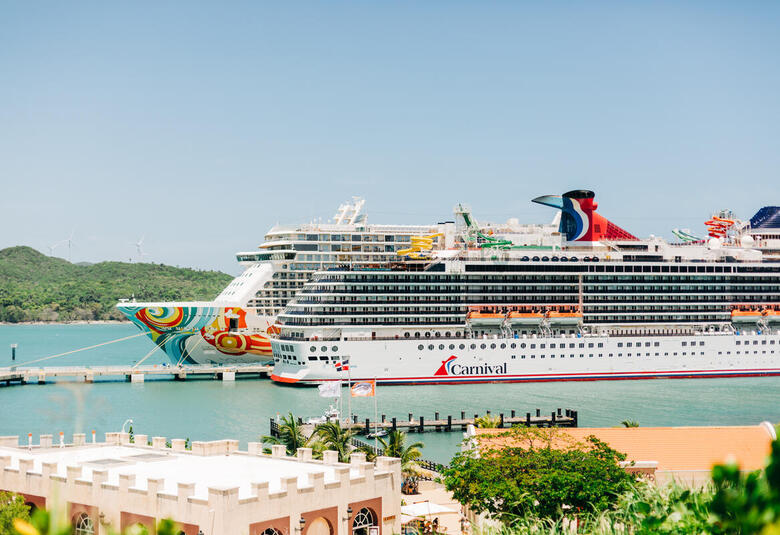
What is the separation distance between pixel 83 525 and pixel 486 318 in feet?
153

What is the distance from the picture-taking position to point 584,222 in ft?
232

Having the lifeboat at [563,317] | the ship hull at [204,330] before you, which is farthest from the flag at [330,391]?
the lifeboat at [563,317]

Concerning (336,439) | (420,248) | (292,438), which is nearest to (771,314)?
(420,248)

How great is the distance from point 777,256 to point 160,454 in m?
61.7

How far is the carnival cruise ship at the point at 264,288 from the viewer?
216 ft

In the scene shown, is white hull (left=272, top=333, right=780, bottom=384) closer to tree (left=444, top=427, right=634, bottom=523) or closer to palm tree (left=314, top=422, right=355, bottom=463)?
palm tree (left=314, top=422, right=355, bottom=463)

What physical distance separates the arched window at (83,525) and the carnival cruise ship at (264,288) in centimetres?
4441

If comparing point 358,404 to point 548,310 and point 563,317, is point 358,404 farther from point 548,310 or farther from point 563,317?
Result: point 563,317

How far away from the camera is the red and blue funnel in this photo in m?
70.6

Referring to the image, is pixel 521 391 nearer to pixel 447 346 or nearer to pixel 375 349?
pixel 447 346

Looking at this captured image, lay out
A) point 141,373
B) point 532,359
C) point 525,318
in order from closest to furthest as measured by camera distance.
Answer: point 532,359
point 525,318
point 141,373

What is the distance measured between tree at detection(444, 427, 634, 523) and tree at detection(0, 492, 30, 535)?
1073 cm

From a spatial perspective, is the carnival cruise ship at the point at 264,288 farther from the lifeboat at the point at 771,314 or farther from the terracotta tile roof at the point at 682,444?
the terracotta tile roof at the point at 682,444

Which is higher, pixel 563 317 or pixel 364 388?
pixel 563 317
